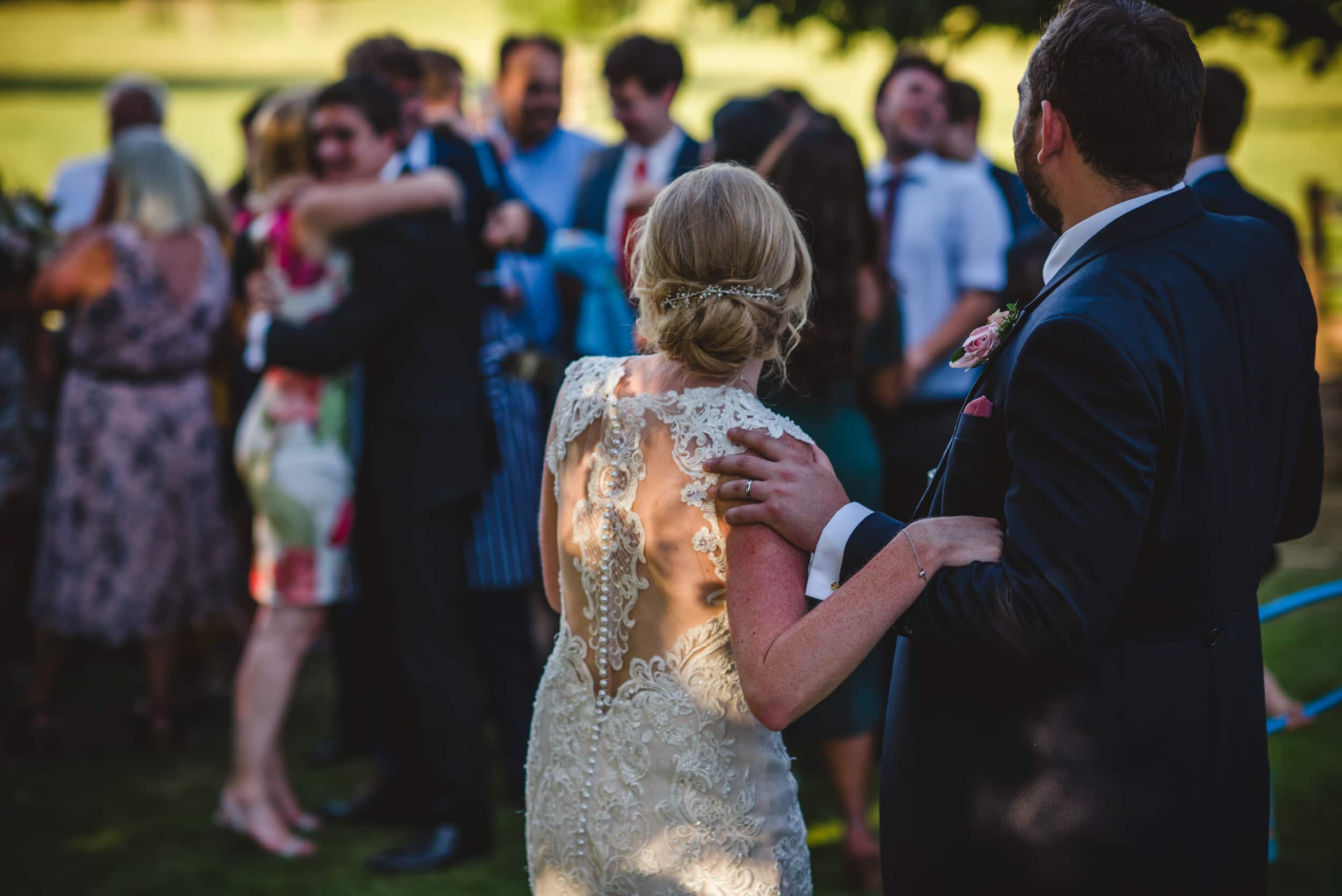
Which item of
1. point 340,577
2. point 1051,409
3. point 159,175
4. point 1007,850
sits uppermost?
point 159,175

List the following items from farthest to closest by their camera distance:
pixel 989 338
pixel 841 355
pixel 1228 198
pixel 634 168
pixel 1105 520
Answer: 1. pixel 634 168
2. pixel 841 355
3. pixel 1228 198
4. pixel 989 338
5. pixel 1105 520

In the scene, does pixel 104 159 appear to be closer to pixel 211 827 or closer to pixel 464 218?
pixel 464 218

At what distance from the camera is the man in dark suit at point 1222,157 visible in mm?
3195

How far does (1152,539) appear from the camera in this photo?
1.67m

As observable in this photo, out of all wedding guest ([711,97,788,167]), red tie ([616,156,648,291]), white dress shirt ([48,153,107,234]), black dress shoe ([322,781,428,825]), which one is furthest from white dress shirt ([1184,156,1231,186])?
white dress shirt ([48,153,107,234])

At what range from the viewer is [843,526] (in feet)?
5.97

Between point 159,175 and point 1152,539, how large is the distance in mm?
4358

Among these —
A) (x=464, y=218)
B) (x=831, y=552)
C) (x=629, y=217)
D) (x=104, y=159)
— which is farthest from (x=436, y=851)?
(x=104, y=159)

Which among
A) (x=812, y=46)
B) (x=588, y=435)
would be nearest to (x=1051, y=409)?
(x=588, y=435)

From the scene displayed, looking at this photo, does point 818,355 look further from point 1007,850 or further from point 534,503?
point 1007,850

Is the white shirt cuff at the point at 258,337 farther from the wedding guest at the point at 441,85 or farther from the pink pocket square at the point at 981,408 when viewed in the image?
the pink pocket square at the point at 981,408

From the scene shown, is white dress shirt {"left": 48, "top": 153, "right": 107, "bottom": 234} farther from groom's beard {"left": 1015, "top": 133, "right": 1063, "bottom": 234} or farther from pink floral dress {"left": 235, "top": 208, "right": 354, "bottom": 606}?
groom's beard {"left": 1015, "top": 133, "right": 1063, "bottom": 234}

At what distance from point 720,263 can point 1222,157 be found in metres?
2.14

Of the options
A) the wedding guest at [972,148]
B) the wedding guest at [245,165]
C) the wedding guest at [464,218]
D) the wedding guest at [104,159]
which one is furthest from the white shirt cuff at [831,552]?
the wedding guest at [245,165]
